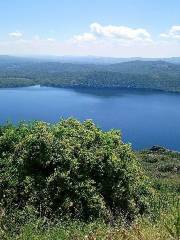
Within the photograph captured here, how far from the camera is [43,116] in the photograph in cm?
16288

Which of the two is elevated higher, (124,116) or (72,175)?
(72,175)

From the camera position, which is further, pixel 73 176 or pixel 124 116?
pixel 124 116

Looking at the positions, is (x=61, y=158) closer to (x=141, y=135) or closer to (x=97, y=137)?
(x=97, y=137)

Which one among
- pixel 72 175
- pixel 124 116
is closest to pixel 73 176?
pixel 72 175

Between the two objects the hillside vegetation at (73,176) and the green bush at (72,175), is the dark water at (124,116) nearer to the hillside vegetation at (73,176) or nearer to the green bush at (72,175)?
the hillside vegetation at (73,176)

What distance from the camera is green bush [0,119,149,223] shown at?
15.6 m

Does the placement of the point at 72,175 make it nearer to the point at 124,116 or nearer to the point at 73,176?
the point at 73,176

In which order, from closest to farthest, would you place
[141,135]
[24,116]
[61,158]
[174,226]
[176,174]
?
[174,226] → [61,158] → [176,174] → [141,135] → [24,116]

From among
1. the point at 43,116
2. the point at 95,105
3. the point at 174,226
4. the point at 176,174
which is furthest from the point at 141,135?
the point at 174,226

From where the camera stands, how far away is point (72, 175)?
1630 cm

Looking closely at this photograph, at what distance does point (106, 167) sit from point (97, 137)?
1.94 meters

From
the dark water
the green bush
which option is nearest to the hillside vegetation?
the green bush

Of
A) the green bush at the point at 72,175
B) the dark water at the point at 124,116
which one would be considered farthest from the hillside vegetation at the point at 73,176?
the dark water at the point at 124,116

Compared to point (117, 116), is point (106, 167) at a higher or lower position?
higher
